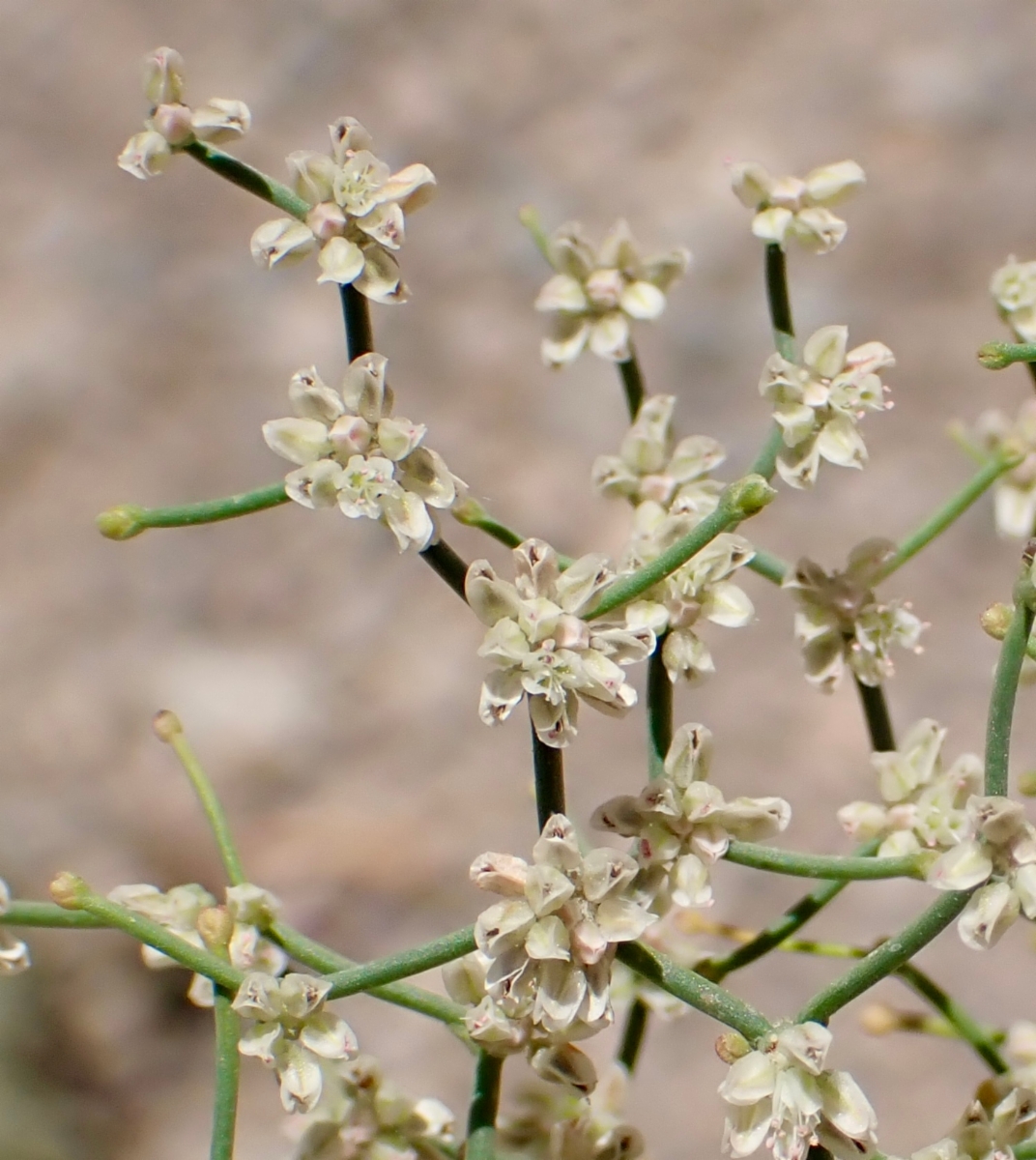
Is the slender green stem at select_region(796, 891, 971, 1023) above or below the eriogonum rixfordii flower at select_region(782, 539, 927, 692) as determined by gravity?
below

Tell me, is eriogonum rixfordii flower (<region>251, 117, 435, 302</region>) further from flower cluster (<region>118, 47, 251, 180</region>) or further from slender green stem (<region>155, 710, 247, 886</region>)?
slender green stem (<region>155, 710, 247, 886</region>)

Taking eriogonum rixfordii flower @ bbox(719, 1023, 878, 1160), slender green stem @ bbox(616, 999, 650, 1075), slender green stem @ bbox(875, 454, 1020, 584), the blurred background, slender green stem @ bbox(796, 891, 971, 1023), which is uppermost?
the blurred background

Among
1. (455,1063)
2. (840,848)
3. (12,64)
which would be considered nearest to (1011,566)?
(840,848)

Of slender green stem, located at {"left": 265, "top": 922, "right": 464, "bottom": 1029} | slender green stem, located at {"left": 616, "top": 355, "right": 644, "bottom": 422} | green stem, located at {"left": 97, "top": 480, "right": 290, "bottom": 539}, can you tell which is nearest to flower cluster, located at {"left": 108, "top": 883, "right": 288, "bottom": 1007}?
slender green stem, located at {"left": 265, "top": 922, "right": 464, "bottom": 1029}

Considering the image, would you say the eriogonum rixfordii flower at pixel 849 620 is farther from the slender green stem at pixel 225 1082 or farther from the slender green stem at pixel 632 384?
the slender green stem at pixel 225 1082

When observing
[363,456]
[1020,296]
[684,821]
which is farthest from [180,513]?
[1020,296]

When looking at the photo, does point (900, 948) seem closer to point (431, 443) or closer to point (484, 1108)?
point (484, 1108)

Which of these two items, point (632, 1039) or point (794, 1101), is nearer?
point (794, 1101)
